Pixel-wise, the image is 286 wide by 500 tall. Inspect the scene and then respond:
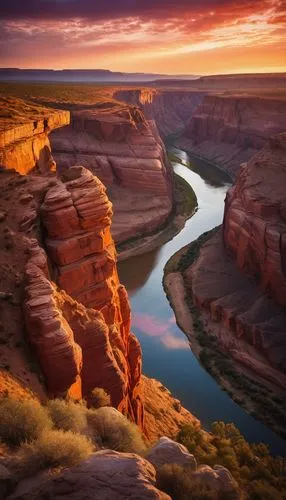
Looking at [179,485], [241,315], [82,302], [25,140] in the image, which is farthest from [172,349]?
[179,485]

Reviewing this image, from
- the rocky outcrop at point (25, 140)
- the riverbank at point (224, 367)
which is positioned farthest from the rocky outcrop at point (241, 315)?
the rocky outcrop at point (25, 140)

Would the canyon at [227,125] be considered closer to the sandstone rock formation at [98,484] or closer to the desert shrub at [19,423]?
the desert shrub at [19,423]

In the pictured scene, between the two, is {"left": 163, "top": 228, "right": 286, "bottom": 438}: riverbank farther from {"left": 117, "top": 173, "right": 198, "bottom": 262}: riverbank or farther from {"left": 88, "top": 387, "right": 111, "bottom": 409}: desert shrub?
{"left": 88, "top": 387, "right": 111, "bottom": 409}: desert shrub

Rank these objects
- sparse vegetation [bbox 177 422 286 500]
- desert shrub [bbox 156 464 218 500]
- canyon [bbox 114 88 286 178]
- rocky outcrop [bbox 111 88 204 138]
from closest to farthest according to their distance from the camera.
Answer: desert shrub [bbox 156 464 218 500] < sparse vegetation [bbox 177 422 286 500] < canyon [bbox 114 88 286 178] < rocky outcrop [bbox 111 88 204 138]

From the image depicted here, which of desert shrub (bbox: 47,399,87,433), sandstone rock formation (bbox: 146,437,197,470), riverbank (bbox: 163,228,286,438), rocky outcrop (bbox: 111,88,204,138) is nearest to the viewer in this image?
sandstone rock formation (bbox: 146,437,197,470)

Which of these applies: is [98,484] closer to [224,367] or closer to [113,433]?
[113,433]

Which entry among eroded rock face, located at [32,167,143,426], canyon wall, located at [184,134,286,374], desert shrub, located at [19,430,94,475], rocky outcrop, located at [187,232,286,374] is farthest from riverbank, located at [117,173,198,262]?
desert shrub, located at [19,430,94,475]

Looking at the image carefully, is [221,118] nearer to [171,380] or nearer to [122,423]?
[171,380]
